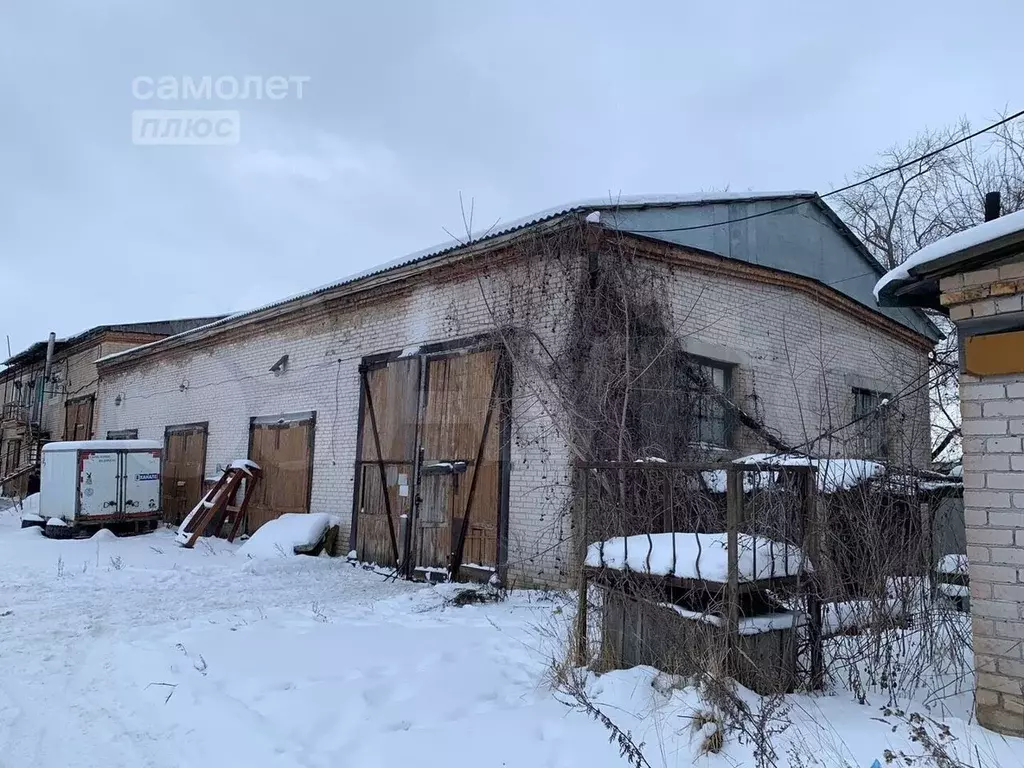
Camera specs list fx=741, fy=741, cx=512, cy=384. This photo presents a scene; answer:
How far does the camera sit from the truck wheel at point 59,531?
46.6 feet

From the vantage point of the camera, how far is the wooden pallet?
12656 mm

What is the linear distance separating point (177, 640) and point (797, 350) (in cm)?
912

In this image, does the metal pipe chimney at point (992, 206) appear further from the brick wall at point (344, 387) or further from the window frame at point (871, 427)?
the brick wall at point (344, 387)

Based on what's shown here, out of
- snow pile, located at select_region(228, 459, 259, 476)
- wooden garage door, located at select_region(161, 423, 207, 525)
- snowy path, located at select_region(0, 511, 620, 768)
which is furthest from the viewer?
wooden garage door, located at select_region(161, 423, 207, 525)

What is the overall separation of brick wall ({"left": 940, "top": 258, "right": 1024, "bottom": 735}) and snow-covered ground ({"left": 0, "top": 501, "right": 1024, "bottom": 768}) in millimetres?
298

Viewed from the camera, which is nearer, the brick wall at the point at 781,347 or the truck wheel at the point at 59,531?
the brick wall at the point at 781,347

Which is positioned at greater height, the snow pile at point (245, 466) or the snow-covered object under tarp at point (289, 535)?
the snow pile at point (245, 466)

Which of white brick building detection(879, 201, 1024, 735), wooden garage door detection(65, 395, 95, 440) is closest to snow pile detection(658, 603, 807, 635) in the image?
white brick building detection(879, 201, 1024, 735)

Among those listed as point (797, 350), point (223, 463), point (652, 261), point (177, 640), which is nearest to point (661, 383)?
point (652, 261)

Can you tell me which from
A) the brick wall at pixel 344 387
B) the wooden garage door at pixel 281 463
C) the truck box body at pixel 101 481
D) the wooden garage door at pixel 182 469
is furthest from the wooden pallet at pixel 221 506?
the wooden garage door at pixel 182 469

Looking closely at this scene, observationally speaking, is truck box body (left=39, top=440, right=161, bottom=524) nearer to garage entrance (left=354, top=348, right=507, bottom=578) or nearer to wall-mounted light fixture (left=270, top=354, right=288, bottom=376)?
wall-mounted light fixture (left=270, top=354, right=288, bottom=376)

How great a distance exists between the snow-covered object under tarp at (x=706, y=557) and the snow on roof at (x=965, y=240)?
1.77 m

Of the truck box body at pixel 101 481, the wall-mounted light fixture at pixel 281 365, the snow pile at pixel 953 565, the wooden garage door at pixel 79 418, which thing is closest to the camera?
the snow pile at pixel 953 565

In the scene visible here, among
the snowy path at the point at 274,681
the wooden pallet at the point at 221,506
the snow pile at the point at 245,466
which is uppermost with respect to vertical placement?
the snow pile at the point at 245,466
